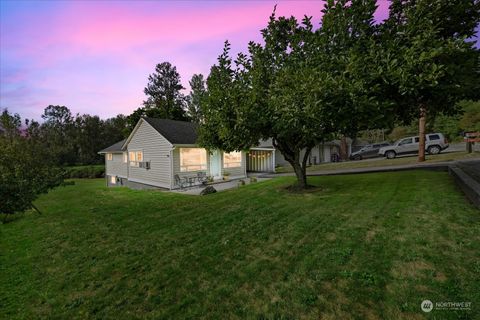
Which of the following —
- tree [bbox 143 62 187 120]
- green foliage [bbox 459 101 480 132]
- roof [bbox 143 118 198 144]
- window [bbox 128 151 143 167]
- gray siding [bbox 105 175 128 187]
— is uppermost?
tree [bbox 143 62 187 120]

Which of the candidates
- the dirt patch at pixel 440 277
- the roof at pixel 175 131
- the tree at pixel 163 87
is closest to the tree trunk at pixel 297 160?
the dirt patch at pixel 440 277

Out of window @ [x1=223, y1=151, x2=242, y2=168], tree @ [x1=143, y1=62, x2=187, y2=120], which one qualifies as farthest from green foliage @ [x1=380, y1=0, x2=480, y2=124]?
tree @ [x1=143, y1=62, x2=187, y2=120]

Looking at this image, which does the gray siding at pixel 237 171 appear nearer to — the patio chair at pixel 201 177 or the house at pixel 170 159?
the house at pixel 170 159

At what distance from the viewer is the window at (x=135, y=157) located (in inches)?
693

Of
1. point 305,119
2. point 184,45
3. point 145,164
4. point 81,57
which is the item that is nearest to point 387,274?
point 305,119

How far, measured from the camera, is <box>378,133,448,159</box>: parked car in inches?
715

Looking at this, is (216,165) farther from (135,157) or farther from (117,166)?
(117,166)

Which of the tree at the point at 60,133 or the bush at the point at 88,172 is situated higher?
the tree at the point at 60,133

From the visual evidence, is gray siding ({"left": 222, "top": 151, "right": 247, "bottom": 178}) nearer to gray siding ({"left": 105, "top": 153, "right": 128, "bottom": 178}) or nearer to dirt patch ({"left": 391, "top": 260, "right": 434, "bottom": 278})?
gray siding ({"left": 105, "top": 153, "right": 128, "bottom": 178})

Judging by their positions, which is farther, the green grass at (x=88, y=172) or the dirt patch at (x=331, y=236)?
the green grass at (x=88, y=172)

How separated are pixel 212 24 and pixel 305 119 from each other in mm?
9394

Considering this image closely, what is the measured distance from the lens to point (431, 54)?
534cm

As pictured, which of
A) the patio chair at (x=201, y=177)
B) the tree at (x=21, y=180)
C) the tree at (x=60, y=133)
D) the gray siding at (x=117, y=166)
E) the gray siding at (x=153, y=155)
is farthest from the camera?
the tree at (x=60, y=133)

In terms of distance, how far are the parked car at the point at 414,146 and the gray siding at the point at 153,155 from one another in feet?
64.3
